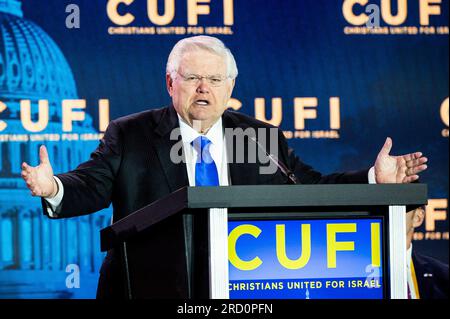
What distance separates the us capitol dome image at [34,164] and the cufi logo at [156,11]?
1.25 ft

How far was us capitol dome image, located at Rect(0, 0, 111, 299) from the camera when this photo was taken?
472cm

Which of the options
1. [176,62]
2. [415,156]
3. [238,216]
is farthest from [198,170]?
[238,216]

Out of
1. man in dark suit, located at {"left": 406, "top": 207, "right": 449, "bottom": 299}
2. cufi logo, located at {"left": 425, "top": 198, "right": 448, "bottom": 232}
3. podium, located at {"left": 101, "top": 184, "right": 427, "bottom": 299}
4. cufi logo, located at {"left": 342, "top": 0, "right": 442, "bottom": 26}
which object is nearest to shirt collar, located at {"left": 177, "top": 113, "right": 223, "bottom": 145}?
podium, located at {"left": 101, "top": 184, "right": 427, "bottom": 299}

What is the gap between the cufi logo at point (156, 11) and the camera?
4840mm

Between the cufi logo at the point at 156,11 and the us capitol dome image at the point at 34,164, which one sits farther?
the cufi logo at the point at 156,11

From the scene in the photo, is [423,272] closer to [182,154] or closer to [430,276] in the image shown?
[430,276]

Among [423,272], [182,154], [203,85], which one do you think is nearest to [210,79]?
[203,85]

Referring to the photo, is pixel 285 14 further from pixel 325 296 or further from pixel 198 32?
pixel 325 296

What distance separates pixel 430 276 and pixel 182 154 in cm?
224

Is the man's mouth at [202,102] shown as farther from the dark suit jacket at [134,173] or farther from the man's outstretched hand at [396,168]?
the man's outstretched hand at [396,168]

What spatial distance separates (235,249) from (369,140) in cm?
301

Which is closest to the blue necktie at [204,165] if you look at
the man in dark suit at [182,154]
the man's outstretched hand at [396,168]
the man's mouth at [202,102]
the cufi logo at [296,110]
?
the man in dark suit at [182,154]

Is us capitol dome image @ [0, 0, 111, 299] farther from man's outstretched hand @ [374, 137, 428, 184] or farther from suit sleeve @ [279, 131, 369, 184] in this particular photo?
man's outstretched hand @ [374, 137, 428, 184]

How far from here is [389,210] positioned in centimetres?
216
